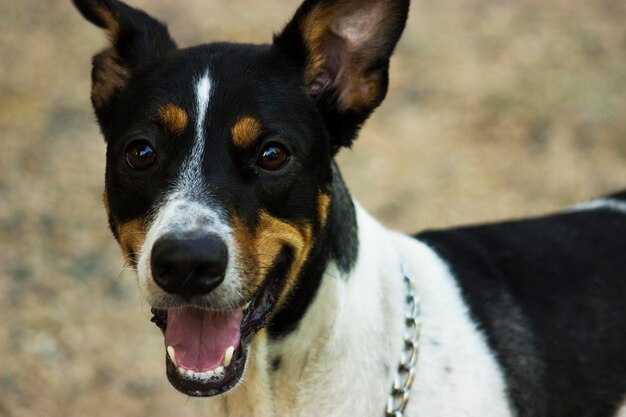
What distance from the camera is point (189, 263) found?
255 cm

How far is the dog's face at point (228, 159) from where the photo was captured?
8.73 feet

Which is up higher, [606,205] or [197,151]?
[197,151]

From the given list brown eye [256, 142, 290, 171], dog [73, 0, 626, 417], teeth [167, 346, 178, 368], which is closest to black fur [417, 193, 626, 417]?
dog [73, 0, 626, 417]

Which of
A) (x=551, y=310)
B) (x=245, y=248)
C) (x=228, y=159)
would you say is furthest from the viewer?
(x=551, y=310)

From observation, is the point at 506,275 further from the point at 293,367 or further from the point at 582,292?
the point at 293,367

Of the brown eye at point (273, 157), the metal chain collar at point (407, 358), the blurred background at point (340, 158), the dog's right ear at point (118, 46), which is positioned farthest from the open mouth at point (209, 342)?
the blurred background at point (340, 158)

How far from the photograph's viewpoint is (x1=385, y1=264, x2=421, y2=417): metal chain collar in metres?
2.99

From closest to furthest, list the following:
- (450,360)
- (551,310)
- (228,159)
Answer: (228,159) < (450,360) < (551,310)

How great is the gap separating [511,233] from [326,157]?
1.03 meters

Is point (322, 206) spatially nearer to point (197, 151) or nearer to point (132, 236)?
point (197, 151)

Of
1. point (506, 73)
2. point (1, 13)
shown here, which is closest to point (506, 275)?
point (506, 73)

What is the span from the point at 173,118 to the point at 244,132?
24cm

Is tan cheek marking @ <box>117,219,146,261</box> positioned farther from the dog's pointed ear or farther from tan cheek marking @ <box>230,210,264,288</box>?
the dog's pointed ear

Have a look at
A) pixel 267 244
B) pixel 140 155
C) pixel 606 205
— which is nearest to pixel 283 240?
pixel 267 244
